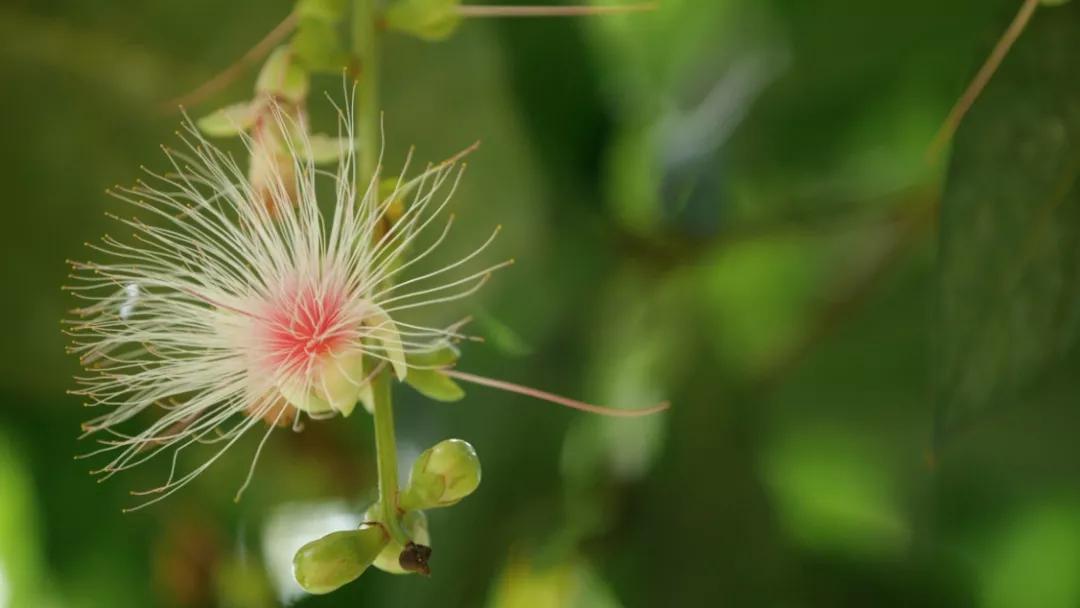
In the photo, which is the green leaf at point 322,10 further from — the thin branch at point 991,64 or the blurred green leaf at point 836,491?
the blurred green leaf at point 836,491

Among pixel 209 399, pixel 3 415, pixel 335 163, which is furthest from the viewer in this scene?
pixel 3 415

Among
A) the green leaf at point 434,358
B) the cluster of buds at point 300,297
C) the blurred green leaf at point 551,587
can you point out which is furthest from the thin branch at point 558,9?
the blurred green leaf at point 551,587

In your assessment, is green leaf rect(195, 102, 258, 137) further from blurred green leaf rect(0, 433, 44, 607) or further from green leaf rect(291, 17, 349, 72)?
blurred green leaf rect(0, 433, 44, 607)

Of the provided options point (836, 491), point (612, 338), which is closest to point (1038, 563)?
point (836, 491)

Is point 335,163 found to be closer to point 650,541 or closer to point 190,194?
point 190,194

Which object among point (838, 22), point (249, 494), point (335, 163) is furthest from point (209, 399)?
point (838, 22)

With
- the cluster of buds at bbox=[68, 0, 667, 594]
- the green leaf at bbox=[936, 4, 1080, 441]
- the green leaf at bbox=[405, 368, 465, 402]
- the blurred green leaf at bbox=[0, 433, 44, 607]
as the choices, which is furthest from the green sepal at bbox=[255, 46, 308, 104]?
the blurred green leaf at bbox=[0, 433, 44, 607]
